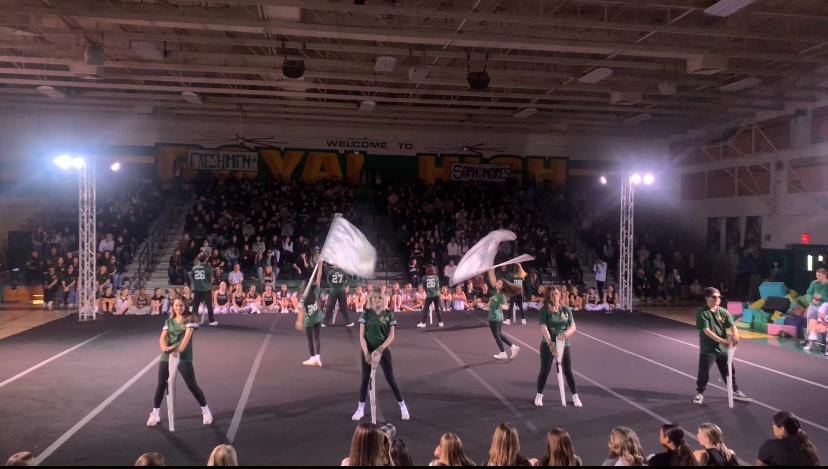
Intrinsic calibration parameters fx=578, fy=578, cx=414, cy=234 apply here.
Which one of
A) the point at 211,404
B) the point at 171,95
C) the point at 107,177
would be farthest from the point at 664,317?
the point at 107,177

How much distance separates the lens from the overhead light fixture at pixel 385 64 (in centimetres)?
1404

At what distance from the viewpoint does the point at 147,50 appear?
44.3 ft

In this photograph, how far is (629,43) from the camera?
13000mm

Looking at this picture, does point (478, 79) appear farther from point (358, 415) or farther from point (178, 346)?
point (178, 346)

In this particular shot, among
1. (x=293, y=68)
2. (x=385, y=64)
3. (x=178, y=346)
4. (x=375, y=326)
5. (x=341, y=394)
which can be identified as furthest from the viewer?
(x=385, y=64)

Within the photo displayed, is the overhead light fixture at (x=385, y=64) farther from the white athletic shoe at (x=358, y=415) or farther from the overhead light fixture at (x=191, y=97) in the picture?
the white athletic shoe at (x=358, y=415)

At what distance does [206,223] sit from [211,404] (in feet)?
48.1

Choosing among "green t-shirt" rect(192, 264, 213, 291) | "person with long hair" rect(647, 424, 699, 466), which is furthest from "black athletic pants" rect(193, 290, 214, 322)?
"person with long hair" rect(647, 424, 699, 466)

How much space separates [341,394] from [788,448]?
19.1 feet

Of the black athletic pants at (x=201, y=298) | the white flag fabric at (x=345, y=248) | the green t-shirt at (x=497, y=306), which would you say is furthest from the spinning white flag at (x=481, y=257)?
the black athletic pants at (x=201, y=298)

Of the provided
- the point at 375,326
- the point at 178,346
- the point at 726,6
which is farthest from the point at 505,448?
the point at 726,6

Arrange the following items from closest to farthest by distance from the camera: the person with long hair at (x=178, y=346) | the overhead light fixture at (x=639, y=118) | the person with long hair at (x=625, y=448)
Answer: the person with long hair at (x=625, y=448)
the person with long hair at (x=178, y=346)
the overhead light fixture at (x=639, y=118)

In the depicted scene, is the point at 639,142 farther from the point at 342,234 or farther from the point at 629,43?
the point at 342,234

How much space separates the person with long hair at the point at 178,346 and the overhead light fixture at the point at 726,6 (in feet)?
33.7
